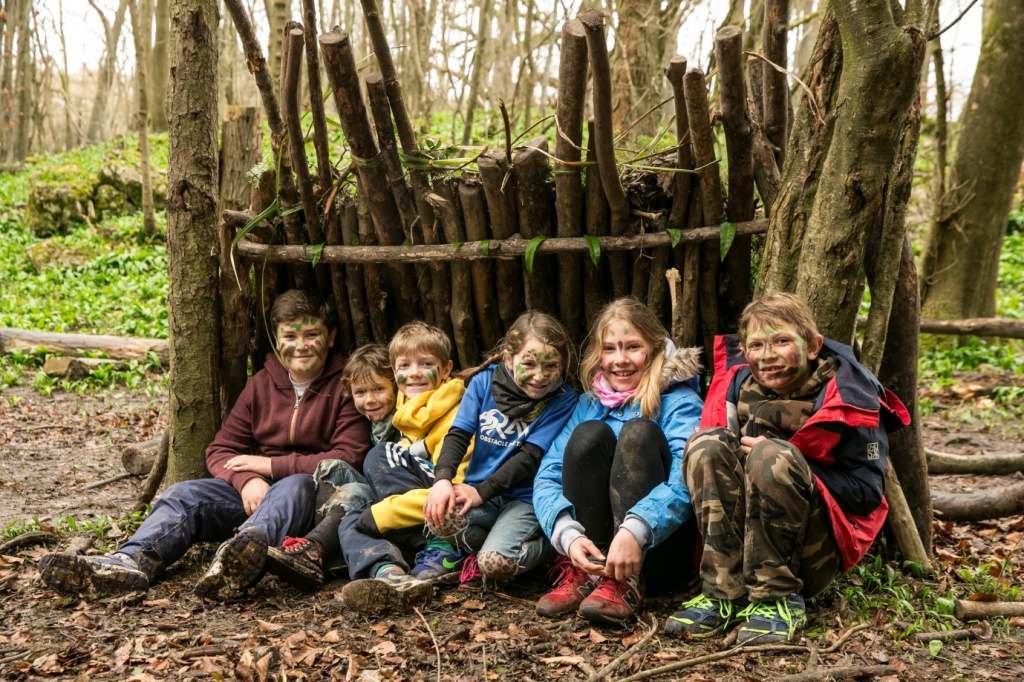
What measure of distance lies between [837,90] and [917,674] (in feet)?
7.39

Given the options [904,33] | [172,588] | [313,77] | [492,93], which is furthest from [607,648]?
[492,93]

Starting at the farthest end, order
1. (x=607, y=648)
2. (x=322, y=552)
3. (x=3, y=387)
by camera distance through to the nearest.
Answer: (x=3, y=387), (x=322, y=552), (x=607, y=648)

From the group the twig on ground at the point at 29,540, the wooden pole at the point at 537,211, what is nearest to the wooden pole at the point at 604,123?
the wooden pole at the point at 537,211

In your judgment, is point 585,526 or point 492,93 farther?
point 492,93

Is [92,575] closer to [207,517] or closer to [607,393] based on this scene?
[207,517]

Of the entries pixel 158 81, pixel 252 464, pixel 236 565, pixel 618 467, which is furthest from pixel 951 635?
pixel 158 81

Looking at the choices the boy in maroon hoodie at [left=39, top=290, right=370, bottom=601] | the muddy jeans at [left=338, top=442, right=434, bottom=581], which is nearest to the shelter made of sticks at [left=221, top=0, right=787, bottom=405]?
the boy in maroon hoodie at [left=39, top=290, right=370, bottom=601]

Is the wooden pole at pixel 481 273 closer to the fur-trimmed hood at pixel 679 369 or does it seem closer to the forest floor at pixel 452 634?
the fur-trimmed hood at pixel 679 369

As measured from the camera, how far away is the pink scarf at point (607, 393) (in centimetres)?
351

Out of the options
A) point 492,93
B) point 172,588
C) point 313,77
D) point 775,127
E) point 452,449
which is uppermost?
point 492,93

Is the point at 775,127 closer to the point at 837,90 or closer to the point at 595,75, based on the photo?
the point at 837,90

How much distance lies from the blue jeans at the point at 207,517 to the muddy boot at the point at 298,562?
13cm

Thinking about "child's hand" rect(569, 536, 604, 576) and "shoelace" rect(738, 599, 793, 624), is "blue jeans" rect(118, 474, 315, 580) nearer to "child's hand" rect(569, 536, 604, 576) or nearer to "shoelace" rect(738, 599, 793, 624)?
"child's hand" rect(569, 536, 604, 576)

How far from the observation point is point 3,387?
24.2 ft
